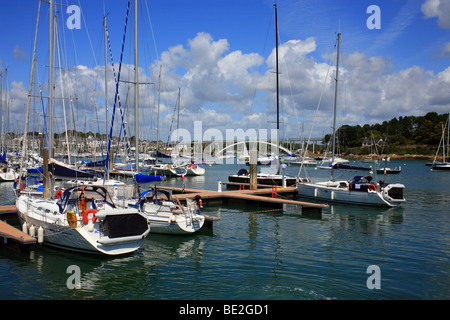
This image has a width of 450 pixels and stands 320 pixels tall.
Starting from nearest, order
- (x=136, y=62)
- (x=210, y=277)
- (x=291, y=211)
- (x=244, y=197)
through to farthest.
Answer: (x=210, y=277) < (x=136, y=62) < (x=291, y=211) < (x=244, y=197)

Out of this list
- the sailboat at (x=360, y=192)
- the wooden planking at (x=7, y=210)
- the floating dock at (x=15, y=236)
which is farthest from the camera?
the sailboat at (x=360, y=192)

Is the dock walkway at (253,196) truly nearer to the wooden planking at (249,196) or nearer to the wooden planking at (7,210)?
the wooden planking at (249,196)

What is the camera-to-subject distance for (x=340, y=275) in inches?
477

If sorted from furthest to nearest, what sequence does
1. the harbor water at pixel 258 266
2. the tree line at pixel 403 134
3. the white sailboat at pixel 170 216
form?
1. the tree line at pixel 403 134
2. the white sailboat at pixel 170 216
3. the harbor water at pixel 258 266

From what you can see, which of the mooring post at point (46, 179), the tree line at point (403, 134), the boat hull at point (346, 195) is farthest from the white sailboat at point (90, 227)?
the tree line at point (403, 134)

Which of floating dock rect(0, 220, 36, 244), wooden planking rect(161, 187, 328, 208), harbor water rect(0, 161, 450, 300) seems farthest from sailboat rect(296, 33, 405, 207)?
floating dock rect(0, 220, 36, 244)

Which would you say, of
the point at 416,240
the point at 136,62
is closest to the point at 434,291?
the point at 416,240

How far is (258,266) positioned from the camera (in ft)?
43.1

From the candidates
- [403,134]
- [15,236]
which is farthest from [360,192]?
[403,134]

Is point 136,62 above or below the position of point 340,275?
above

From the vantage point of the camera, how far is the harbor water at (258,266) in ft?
35.4

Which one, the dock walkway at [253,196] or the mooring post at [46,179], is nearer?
the mooring post at [46,179]

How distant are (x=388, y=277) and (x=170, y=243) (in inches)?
362
